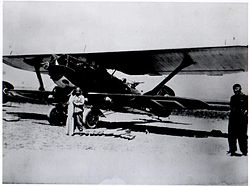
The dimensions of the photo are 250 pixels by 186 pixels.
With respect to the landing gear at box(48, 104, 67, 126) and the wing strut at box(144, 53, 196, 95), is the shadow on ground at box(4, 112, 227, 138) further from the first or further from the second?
the wing strut at box(144, 53, 196, 95)

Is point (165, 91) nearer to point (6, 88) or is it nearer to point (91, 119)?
point (91, 119)

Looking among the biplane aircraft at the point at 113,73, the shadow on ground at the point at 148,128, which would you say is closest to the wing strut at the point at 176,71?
the biplane aircraft at the point at 113,73

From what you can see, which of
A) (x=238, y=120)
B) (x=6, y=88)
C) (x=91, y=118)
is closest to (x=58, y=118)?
(x=91, y=118)

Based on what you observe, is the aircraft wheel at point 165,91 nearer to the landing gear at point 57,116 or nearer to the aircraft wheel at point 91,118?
the aircraft wheel at point 91,118

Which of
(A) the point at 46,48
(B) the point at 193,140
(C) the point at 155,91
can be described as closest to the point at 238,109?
(B) the point at 193,140

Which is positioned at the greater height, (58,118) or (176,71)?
(176,71)

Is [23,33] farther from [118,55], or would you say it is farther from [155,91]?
[155,91]
